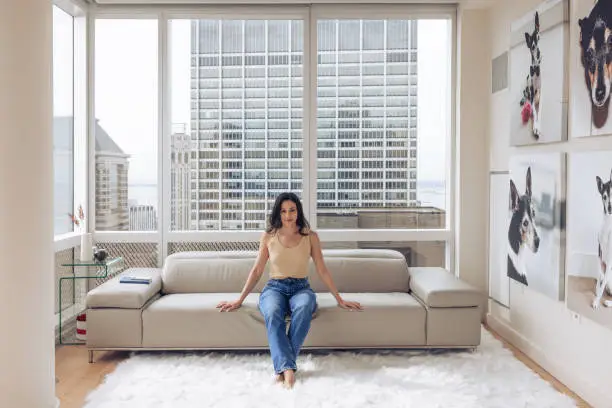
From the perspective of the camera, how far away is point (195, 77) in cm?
541

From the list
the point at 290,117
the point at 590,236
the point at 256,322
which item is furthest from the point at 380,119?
the point at 590,236

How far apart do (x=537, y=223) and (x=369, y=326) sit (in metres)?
1.36

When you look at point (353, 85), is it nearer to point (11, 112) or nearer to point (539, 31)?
point (539, 31)

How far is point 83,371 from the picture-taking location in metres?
3.90

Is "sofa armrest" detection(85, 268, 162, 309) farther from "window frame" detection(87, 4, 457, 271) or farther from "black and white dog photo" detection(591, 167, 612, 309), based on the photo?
"black and white dog photo" detection(591, 167, 612, 309)

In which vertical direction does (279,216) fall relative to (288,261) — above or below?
above

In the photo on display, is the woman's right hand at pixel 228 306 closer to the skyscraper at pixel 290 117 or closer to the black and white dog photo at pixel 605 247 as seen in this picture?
the skyscraper at pixel 290 117

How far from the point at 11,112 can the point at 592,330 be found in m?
3.31

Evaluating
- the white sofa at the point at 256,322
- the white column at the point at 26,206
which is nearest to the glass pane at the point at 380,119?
the white sofa at the point at 256,322

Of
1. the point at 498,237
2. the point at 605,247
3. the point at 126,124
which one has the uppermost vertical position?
the point at 126,124

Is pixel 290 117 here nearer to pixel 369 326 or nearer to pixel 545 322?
pixel 369 326

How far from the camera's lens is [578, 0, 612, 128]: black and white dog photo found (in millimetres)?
3068

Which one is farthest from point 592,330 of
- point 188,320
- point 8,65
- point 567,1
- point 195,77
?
point 195,77

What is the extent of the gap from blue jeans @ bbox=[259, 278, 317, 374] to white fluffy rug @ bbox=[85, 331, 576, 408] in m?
0.15
